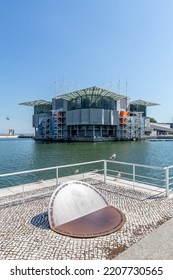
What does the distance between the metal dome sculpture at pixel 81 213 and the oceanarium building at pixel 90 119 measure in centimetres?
6404

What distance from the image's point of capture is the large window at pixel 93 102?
75.7 metres

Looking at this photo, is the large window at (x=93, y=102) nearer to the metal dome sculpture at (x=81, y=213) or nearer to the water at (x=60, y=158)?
the water at (x=60, y=158)

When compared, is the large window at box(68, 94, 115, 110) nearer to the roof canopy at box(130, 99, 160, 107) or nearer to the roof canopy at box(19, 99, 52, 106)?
the roof canopy at box(19, 99, 52, 106)

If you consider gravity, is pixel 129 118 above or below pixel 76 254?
above

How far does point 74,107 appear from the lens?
79188 mm

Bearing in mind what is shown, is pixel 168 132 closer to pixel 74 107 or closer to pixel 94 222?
pixel 74 107

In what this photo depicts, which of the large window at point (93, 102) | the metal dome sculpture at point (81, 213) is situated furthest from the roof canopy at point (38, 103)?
the metal dome sculpture at point (81, 213)

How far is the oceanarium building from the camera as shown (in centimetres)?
7419

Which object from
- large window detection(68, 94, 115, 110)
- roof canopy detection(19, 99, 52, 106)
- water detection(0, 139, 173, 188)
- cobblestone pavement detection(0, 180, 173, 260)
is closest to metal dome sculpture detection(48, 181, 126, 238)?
cobblestone pavement detection(0, 180, 173, 260)

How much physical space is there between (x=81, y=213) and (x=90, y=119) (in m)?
68.9

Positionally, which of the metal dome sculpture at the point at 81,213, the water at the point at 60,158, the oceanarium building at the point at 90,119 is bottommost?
the water at the point at 60,158
